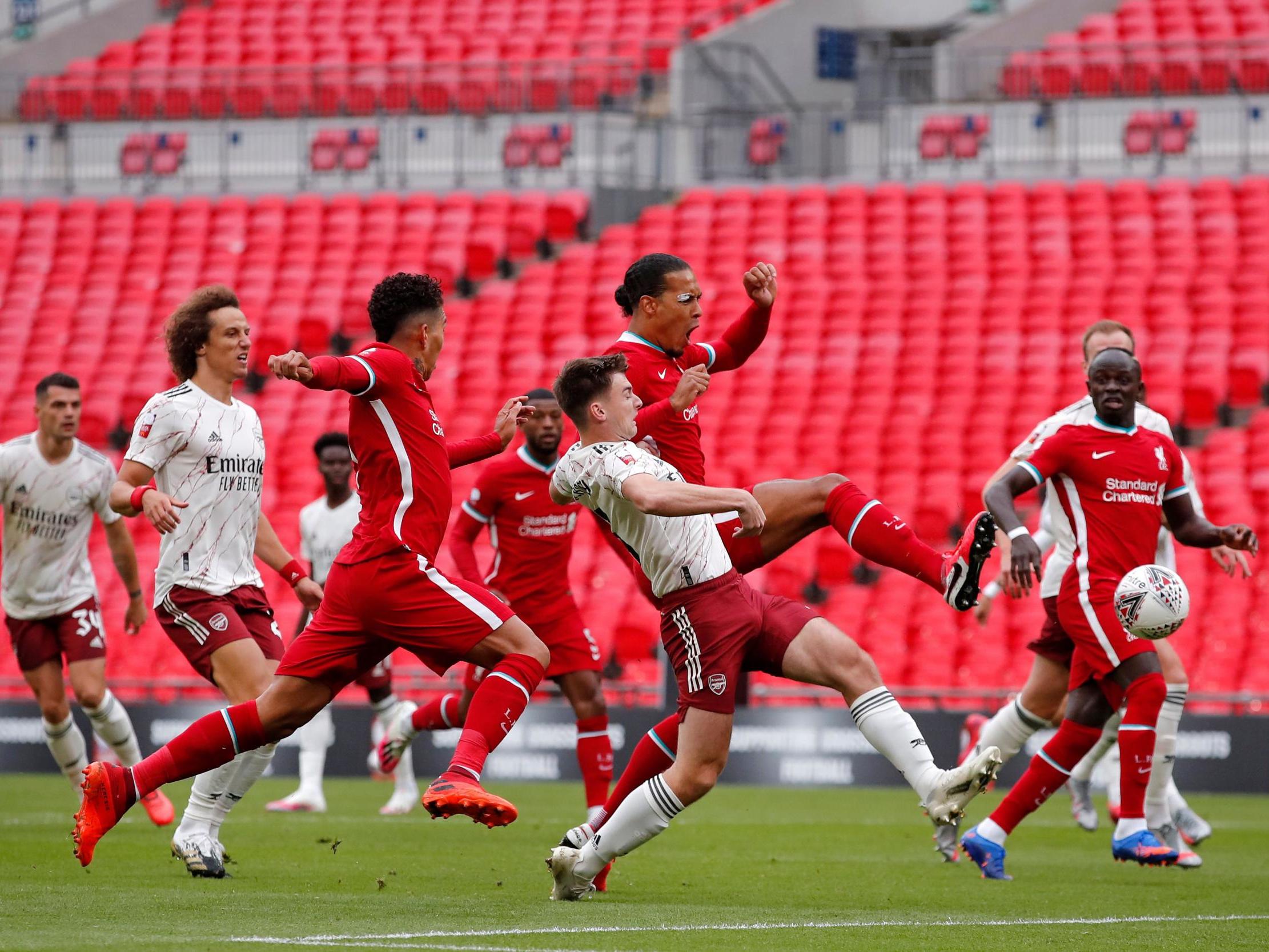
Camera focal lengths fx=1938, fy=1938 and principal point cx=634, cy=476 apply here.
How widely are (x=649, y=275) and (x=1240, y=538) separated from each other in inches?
113

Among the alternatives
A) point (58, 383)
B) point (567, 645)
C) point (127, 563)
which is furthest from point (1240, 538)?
point (58, 383)

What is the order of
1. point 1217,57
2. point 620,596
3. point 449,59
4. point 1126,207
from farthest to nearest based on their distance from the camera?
point 449,59 → point 1217,57 → point 1126,207 → point 620,596

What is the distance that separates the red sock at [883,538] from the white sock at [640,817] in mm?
1209

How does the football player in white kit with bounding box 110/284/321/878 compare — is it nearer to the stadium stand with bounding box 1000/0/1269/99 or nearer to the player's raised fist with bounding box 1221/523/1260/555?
the player's raised fist with bounding box 1221/523/1260/555

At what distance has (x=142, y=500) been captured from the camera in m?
7.63

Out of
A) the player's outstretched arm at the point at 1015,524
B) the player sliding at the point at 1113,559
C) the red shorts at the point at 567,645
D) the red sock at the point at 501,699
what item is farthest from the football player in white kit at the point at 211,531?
the player sliding at the point at 1113,559

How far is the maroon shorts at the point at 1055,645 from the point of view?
9516 mm

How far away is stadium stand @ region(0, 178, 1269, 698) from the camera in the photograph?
716 inches

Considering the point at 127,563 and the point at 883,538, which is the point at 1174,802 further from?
the point at 127,563

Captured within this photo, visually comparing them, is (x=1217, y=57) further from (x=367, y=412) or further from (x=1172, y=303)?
(x=367, y=412)

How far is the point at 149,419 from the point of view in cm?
847

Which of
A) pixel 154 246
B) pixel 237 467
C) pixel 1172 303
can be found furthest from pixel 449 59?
pixel 237 467

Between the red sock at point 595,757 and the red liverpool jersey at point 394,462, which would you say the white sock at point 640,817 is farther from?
the red sock at point 595,757

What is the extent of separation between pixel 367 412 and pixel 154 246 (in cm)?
1953
